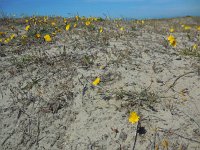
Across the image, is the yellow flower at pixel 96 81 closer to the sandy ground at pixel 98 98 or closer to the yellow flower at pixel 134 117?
the sandy ground at pixel 98 98

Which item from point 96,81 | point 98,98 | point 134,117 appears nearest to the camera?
point 134,117

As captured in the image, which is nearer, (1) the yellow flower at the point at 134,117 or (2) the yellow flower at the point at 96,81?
(1) the yellow flower at the point at 134,117

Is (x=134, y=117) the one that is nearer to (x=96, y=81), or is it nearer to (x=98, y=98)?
(x=98, y=98)

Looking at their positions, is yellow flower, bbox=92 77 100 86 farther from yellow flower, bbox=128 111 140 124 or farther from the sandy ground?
yellow flower, bbox=128 111 140 124

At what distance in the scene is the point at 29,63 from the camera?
3.83 meters

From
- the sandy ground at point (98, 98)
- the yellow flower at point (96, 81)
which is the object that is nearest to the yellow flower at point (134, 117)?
the sandy ground at point (98, 98)

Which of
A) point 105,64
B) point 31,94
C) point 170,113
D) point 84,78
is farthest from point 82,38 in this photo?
point 170,113

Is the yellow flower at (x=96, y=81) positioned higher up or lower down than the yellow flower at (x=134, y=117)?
higher up

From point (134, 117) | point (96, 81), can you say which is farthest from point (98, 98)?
point (134, 117)

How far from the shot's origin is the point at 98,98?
9.88ft

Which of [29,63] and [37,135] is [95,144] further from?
[29,63]

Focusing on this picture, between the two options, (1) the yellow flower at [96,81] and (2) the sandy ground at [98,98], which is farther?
(1) the yellow flower at [96,81]

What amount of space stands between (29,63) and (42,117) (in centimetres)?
129

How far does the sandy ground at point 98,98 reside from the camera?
2535 mm
